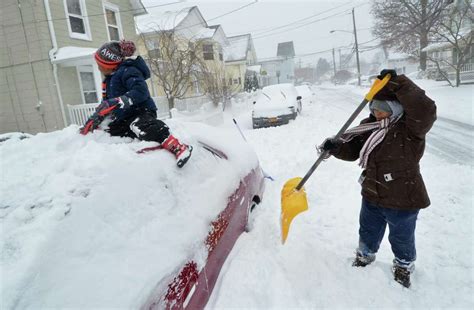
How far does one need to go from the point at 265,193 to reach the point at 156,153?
8.47 ft

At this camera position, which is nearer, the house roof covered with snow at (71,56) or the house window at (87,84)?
the house roof covered with snow at (71,56)

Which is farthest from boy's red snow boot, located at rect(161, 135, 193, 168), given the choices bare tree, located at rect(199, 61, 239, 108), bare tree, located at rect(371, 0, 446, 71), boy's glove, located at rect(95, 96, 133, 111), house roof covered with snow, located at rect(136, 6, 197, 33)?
bare tree, located at rect(371, 0, 446, 71)

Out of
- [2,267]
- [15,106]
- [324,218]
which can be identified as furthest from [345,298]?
[15,106]

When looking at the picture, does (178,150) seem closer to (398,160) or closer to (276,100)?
(398,160)

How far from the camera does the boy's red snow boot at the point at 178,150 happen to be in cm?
219

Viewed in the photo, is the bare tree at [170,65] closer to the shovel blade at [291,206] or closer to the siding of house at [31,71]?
the siding of house at [31,71]

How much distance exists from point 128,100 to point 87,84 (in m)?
9.94

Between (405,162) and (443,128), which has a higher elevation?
(405,162)

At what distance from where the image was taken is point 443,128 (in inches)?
342

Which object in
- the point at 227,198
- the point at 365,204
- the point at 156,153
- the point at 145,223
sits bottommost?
the point at 365,204

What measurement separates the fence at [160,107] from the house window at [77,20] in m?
2.73

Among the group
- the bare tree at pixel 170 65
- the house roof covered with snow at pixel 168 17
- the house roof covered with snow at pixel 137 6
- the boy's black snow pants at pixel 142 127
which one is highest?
the house roof covered with snow at pixel 168 17

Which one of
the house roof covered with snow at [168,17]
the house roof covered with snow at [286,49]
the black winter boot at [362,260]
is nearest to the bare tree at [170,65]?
the house roof covered with snow at [168,17]

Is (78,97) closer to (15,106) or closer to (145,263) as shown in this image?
(15,106)
